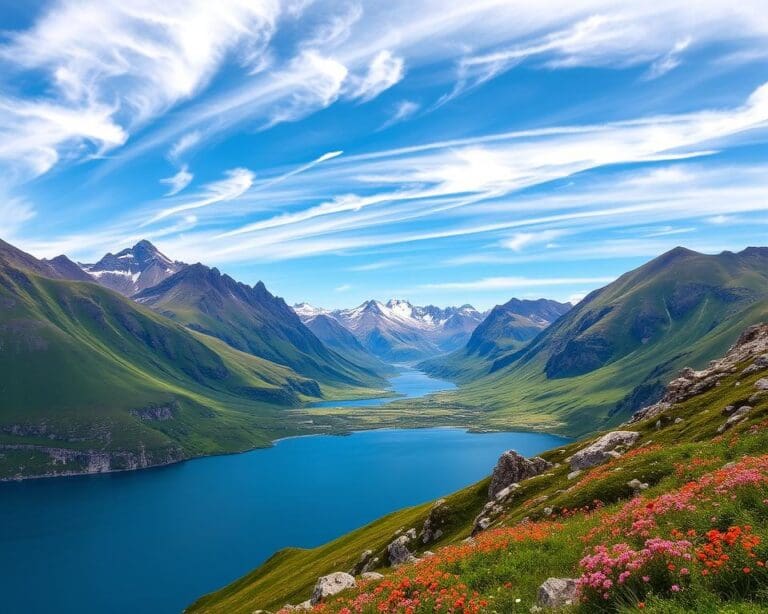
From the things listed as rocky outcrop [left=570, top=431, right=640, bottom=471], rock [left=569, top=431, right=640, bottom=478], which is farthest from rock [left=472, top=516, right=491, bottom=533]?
rock [left=569, top=431, right=640, bottom=478]

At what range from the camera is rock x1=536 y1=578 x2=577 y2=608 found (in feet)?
50.6

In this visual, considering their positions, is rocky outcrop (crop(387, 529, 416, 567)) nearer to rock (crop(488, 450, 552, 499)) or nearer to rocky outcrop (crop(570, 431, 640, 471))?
rock (crop(488, 450, 552, 499))

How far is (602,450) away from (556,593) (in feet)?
149

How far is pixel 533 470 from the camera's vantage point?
66.7 meters

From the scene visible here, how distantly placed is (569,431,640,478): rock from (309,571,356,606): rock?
3257cm

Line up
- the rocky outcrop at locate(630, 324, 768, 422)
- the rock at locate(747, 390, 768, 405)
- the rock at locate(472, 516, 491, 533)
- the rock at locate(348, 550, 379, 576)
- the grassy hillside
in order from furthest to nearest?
the rocky outcrop at locate(630, 324, 768, 422)
the rock at locate(348, 550, 379, 576)
the rock at locate(472, 516, 491, 533)
the rock at locate(747, 390, 768, 405)
the grassy hillside

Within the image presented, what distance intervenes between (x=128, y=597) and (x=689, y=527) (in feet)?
608

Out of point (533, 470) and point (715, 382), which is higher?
point (715, 382)

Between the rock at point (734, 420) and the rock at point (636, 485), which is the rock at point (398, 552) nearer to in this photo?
the rock at point (636, 485)

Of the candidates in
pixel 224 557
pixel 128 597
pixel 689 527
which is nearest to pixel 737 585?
pixel 689 527

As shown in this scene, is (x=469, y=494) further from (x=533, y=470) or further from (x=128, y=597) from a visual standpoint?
(x=128, y=597)

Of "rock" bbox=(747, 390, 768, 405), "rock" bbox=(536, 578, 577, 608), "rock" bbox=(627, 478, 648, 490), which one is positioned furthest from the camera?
"rock" bbox=(747, 390, 768, 405)

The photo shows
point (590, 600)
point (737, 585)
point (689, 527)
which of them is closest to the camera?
point (737, 585)

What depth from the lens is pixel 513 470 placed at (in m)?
66.9
